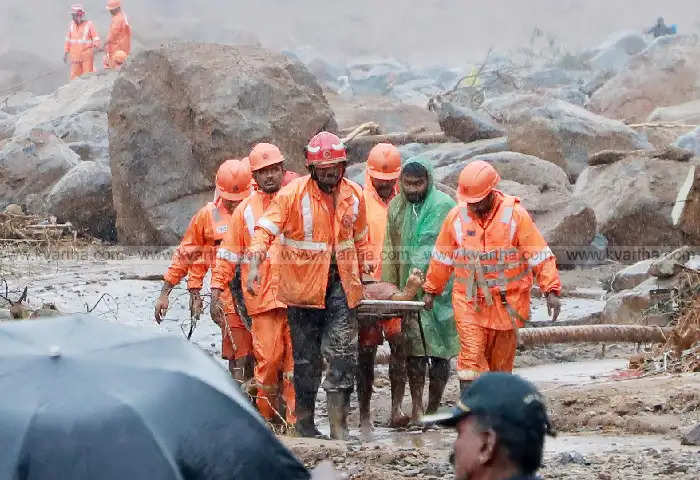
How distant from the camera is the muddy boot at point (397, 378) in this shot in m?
9.11

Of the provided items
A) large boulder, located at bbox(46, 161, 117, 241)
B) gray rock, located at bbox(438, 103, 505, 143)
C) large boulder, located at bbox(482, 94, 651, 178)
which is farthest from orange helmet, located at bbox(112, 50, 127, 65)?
large boulder, located at bbox(46, 161, 117, 241)

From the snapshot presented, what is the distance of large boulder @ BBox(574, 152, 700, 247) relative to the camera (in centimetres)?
1573

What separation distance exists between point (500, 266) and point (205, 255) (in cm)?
220

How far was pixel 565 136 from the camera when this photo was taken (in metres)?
19.0

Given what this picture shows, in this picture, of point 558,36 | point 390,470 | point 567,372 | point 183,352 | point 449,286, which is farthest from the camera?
point 558,36

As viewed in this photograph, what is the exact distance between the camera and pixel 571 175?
18875 mm

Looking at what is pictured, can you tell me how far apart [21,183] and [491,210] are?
36.3 ft

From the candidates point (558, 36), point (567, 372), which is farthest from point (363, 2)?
point (567, 372)

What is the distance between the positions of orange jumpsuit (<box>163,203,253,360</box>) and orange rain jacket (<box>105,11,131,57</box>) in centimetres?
1929

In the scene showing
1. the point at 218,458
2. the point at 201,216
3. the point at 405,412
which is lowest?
the point at 405,412

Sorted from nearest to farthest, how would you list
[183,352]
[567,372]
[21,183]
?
[183,352], [567,372], [21,183]

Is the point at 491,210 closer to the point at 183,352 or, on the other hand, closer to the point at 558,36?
the point at 183,352

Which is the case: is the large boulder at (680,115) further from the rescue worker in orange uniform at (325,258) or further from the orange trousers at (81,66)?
the rescue worker in orange uniform at (325,258)

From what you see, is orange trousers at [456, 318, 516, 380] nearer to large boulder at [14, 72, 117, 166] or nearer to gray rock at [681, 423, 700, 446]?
gray rock at [681, 423, 700, 446]
